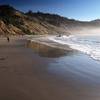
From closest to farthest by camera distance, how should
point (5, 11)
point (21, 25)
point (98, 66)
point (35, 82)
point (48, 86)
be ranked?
point (48, 86), point (35, 82), point (98, 66), point (21, 25), point (5, 11)

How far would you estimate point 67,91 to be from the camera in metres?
8.51

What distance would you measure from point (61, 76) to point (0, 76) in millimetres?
2943

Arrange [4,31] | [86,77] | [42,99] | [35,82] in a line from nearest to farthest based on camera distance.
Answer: [42,99] < [35,82] < [86,77] < [4,31]

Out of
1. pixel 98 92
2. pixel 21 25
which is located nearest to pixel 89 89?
pixel 98 92

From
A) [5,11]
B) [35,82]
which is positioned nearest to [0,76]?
[35,82]

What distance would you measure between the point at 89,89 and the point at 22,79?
322 centimetres

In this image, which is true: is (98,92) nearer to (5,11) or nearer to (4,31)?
(4,31)

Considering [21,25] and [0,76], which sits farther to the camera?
[21,25]

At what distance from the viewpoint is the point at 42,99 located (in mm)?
7559

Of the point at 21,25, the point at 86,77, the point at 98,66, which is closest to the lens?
the point at 86,77

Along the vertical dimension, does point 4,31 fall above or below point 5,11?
below

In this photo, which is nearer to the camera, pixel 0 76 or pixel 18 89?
pixel 18 89

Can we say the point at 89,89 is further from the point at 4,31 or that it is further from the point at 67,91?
the point at 4,31

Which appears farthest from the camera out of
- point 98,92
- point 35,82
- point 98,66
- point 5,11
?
point 5,11
